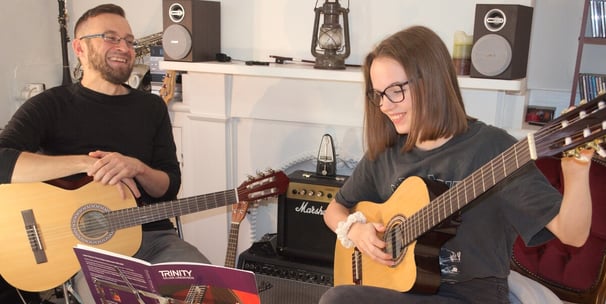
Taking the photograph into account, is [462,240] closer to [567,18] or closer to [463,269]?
[463,269]

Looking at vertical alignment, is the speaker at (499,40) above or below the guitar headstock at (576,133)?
above

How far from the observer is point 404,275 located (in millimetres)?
1268

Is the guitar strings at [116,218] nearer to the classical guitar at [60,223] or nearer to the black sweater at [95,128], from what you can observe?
the classical guitar at [60,223]

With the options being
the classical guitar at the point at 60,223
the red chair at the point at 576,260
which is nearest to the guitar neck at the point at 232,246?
the classical guitar at the point at 60,223

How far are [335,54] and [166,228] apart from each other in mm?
950

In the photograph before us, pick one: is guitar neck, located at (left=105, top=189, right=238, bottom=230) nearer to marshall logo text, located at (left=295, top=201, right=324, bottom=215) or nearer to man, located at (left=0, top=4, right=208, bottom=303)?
man, located at (left=0, top=4, right=208, bottom=303)

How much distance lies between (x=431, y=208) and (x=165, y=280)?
2.17 ft

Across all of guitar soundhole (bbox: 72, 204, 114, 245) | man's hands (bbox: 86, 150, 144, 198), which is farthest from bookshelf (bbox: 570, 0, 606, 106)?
guitar soundhole (bbox: 72, 204, 114, 245)

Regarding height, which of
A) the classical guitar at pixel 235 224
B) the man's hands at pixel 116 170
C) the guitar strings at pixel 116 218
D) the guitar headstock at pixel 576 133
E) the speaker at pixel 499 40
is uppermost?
the speaker at pixel 499 40

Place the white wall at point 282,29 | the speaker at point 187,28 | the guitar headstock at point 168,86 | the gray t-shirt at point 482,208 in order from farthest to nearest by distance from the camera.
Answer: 1. the guitar headstock at point 168,86
2. the speaker at point 187,28
3. the white wall at point 282,29
4. the gray t-shirt at point 482,208

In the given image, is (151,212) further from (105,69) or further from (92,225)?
Result: (105,69)

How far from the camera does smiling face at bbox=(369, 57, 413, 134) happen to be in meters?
1.30

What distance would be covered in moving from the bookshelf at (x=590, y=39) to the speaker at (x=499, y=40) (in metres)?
0.20

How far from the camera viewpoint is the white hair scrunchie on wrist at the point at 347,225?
4.78 feet
